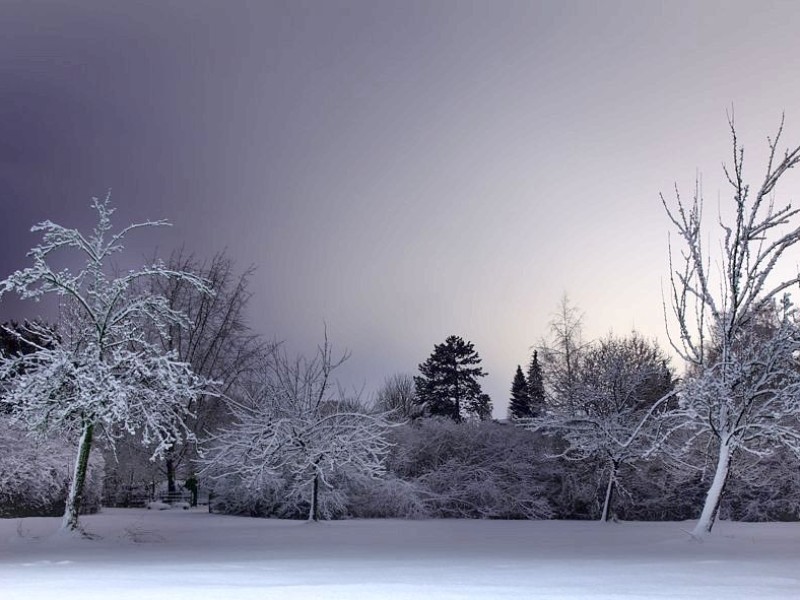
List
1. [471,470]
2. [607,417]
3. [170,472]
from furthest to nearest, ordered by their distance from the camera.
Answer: [170,472] < [471,470] < [607,417]

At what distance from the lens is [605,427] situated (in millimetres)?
25281

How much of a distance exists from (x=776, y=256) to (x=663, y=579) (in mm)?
9179

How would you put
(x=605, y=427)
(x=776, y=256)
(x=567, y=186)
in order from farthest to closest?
1. (x=605, y=427)
2. (x=567, y=186)
3. (x=776, y=256)

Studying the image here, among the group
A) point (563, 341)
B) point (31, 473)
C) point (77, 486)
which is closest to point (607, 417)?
point (563, 341)

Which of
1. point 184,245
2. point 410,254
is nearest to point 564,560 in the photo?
point 410,254

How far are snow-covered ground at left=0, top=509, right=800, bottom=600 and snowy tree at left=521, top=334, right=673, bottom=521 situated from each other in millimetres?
8016

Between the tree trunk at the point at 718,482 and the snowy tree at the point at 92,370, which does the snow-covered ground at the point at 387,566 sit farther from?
the snowy tree at the point at 92,370

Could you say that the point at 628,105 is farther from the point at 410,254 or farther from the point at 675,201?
the point at 410,254

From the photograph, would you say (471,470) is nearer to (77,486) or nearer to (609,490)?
(609,490)

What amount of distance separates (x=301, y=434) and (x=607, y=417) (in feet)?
37.4

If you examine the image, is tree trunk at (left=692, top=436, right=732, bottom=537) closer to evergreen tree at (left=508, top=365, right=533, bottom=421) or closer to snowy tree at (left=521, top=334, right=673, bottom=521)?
snowy tree at (left=521, top=334, right=673, bottom=521)

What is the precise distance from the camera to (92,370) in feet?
47.7

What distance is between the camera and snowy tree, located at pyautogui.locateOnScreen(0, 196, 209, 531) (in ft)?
→ 47.1

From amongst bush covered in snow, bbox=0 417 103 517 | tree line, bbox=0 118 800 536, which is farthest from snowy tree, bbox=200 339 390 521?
bush covered in snow, bbox=0 417 103 517
